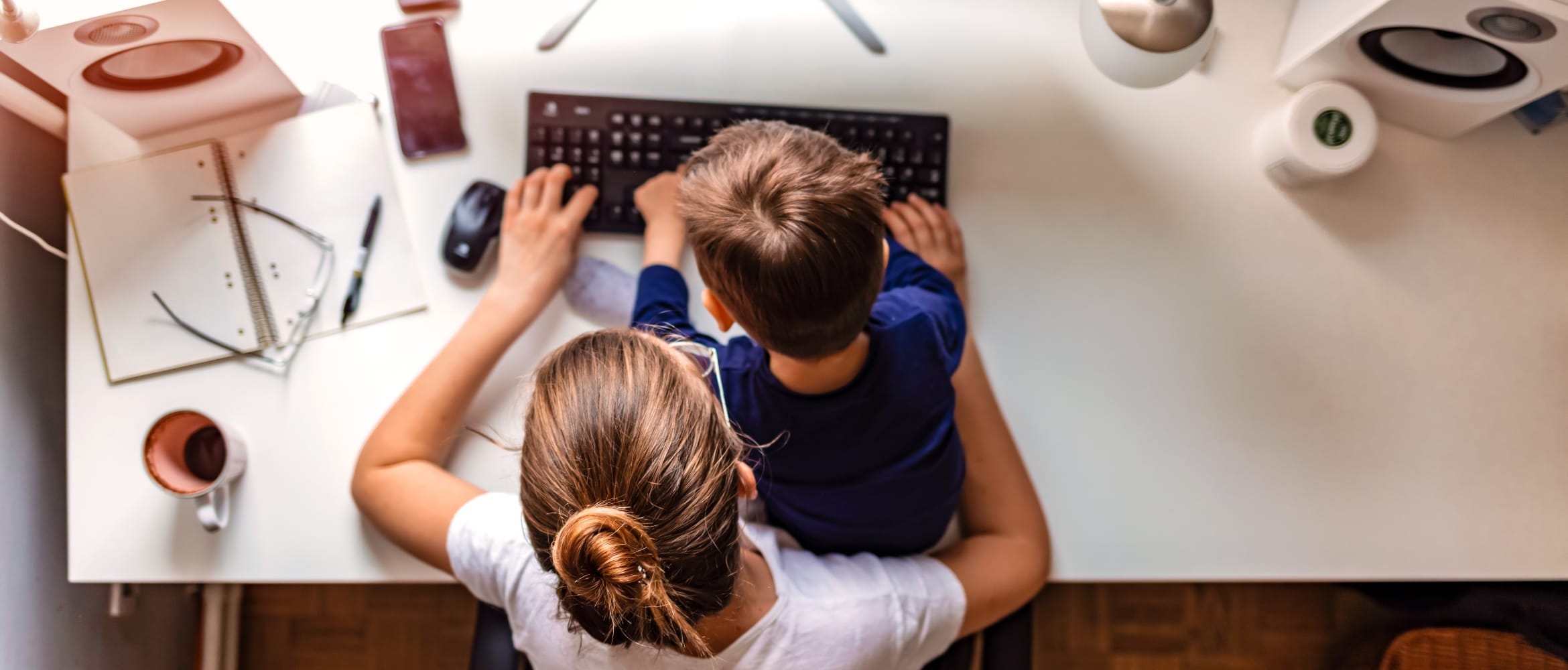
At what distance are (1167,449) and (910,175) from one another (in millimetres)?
351

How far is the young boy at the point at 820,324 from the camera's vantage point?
1.79 feet

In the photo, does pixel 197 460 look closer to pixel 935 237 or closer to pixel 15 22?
pixel 15 22

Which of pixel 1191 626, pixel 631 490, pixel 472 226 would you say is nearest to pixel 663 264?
pixel 472 226

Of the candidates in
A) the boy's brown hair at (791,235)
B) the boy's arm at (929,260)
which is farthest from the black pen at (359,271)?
the boy's arm at (929,260)

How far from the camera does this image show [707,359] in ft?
2.21

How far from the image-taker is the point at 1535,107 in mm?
762

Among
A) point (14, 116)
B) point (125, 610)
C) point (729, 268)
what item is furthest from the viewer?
point (125, 610)

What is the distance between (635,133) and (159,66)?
37cm

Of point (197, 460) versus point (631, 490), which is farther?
point (197, 460)

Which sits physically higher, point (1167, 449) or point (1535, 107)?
point (1535, 107)

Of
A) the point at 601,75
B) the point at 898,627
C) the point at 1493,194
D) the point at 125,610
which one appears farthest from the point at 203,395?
the point at 1493,194

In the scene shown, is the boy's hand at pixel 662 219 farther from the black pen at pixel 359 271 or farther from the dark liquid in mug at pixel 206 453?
the dark liquid in mug at pixel 206 453

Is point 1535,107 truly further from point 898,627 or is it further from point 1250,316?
point 898,627

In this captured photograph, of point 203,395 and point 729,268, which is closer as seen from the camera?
point 729,268
